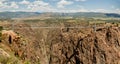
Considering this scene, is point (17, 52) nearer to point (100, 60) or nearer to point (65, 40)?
point (100, 60)

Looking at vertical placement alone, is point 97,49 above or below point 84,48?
above

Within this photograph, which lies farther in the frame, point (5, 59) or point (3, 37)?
point (3, 37)

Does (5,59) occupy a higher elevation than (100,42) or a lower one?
higher

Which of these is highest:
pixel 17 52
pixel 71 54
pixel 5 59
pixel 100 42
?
pixel 5 59

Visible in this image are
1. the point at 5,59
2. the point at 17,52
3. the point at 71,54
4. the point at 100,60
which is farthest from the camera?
the point at 71,54

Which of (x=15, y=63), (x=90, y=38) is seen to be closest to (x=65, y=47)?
(x=90, y=38)

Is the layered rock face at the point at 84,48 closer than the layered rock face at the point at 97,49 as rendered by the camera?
No

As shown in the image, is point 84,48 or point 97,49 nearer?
point 97,49

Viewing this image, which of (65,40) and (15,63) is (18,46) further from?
(65,40)

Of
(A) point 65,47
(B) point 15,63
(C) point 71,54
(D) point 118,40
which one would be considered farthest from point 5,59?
(A) point 65,47

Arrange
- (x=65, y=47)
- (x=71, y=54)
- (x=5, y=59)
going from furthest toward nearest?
(x=65, y=47) → (x=71, y=54) → (x=5, y=59)

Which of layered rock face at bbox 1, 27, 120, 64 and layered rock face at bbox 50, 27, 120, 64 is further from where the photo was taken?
layered rock face at bbox 1, 27, 120, 64
